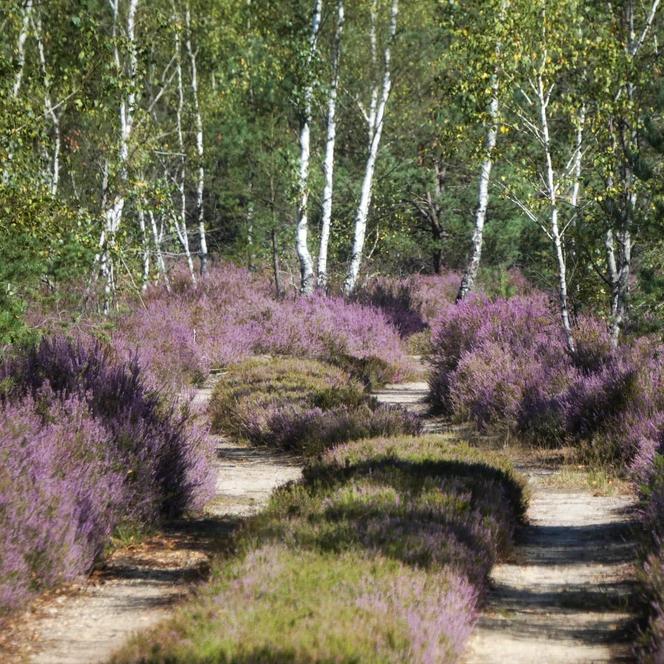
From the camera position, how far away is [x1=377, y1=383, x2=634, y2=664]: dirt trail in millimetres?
5809

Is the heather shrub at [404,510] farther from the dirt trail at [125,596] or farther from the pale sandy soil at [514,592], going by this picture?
the dirt trail at [125,596]

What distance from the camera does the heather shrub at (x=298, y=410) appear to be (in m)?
12.5

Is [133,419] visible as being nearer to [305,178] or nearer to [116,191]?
[116,191]

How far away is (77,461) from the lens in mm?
7797

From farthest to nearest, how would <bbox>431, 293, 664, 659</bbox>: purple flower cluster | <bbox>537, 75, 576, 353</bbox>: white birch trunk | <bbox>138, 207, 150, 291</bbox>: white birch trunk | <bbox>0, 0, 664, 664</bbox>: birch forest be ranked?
<bbox>138, 207, 150, 291</bbox>: white birch trunk < <bbox>537, 75, 576, 353</bbox>: white birch trunk < <bbox>431, 293, 664, 659</bbox>: purple flower cluster < <bbox>0, 0, 664, 664</bbox>: birch forest

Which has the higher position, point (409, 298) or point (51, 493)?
point (409, 298)

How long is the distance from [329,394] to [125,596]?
25.6 ft

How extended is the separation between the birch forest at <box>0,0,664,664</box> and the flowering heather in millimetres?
74

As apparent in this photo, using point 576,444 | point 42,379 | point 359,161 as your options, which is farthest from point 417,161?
point 42,379

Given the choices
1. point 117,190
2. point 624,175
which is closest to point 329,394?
point 624,175

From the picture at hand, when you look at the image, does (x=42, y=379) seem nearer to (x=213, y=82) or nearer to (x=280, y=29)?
(x=280, y=29)

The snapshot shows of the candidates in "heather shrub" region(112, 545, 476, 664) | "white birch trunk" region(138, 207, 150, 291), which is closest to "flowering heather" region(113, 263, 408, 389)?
"white birch trunk" region(138, 207, 150, 291)

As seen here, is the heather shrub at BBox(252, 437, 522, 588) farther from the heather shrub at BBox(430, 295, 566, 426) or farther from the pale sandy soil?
the heather shrub at BBox(430, 295, 566, 426)

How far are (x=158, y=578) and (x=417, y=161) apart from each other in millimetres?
28527
